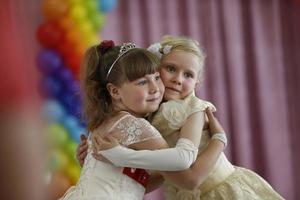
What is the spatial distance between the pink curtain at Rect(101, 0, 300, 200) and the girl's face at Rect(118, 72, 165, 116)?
2158 mm

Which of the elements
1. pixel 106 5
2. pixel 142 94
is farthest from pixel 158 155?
pixel 106 5

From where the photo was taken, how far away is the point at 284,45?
4.54 metres

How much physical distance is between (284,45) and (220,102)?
811 mm

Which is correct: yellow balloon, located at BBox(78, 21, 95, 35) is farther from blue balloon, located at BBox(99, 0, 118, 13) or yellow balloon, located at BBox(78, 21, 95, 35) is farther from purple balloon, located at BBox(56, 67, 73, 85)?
purple balloon, located at BBox(56, 67, 73, 85)

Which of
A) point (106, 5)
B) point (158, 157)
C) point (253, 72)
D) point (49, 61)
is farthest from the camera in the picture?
point (253, 72)

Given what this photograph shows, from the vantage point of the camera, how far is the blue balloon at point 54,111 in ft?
11.2

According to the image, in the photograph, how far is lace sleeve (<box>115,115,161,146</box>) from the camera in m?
1.85

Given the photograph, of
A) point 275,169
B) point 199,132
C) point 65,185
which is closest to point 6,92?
point 65,185

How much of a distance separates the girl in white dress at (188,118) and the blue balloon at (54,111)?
4.81ft

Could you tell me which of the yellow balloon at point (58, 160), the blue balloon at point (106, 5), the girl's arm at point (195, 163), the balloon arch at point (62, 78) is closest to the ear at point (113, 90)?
the girl's arm at point (195, 163)

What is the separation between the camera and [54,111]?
11.2 ft

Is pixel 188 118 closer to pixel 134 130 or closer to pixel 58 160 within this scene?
pixel 134 130

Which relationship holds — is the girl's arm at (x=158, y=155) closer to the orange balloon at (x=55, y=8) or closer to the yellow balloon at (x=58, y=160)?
the yellow balloon at (x=58, y=160)

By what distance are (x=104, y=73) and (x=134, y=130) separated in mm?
246
